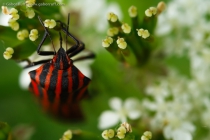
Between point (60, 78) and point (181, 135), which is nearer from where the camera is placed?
point (60, 78)

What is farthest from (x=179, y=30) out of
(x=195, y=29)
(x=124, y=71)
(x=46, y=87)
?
(x=46, y=87)

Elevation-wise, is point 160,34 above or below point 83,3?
below

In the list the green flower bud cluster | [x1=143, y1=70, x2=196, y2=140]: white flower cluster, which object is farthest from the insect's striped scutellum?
[x1=143, y1=70, x2=196, y2=140]: white flower cluster

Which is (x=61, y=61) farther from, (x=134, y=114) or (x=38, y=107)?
(x=38, y=107)

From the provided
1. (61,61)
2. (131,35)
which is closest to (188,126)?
(131,35)

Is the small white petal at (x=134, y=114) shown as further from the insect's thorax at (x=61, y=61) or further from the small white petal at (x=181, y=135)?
the insect's thorax at (x=61, y=61)

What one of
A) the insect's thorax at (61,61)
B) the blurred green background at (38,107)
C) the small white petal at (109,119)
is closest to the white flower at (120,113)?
the small white petal at (109,119)

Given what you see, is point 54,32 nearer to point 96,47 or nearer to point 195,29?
point 96,47
